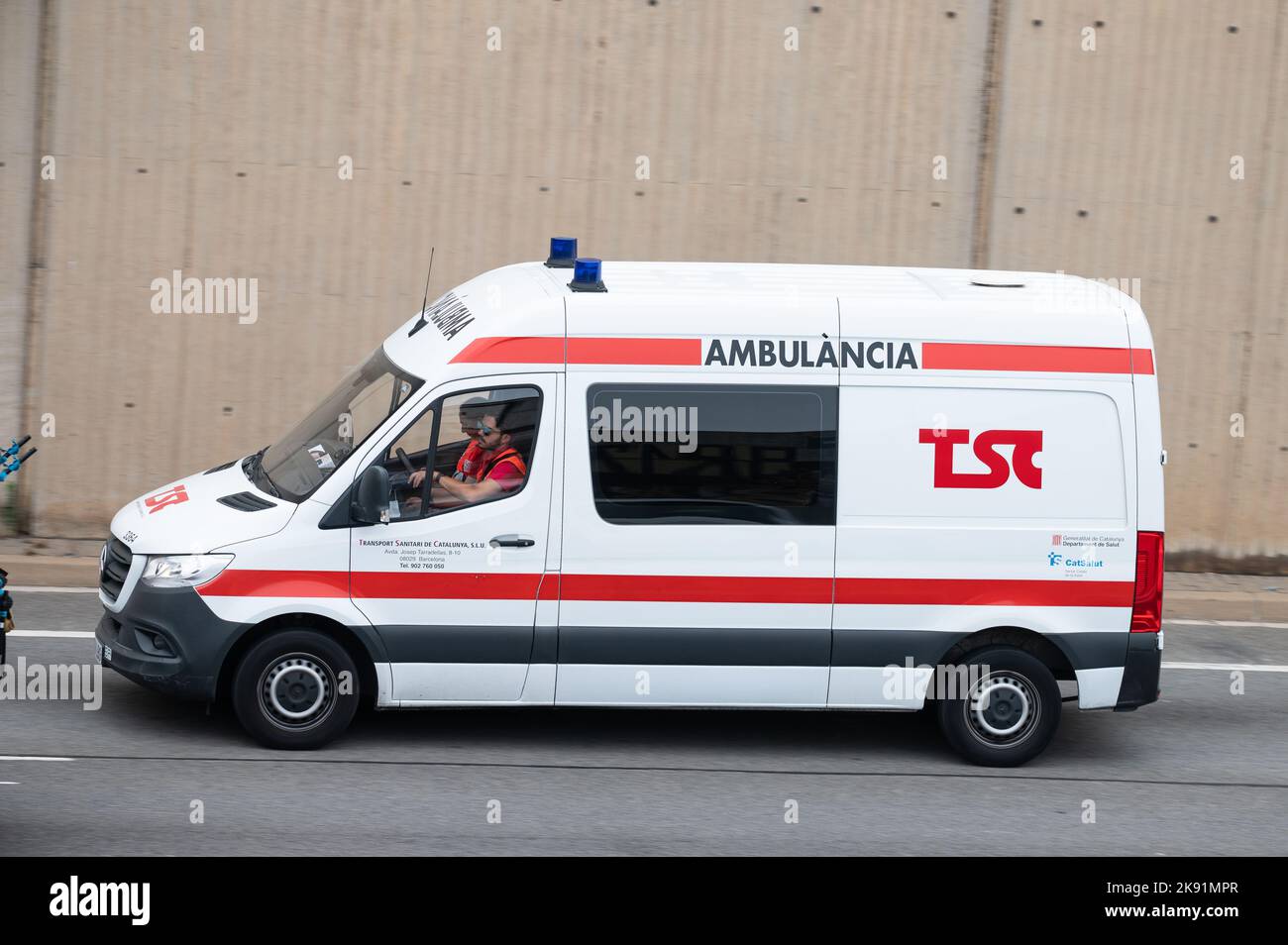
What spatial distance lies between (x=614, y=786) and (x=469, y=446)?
1.76 metres

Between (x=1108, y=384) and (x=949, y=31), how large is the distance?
17.8 ft

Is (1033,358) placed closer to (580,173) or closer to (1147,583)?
(1147,583)

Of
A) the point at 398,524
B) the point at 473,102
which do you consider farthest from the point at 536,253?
the point at 398,524

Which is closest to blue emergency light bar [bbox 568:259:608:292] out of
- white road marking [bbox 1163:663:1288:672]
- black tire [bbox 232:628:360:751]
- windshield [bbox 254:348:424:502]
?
windshield [bbox 254:348:424:502]

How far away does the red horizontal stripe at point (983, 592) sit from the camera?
24.7ft

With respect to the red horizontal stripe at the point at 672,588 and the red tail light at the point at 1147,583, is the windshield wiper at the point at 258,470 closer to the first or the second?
the red horizontal stripe at the point at 672,588

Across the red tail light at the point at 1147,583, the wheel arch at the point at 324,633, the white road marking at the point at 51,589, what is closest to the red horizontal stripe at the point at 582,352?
the wheel arch at the point at 324,633

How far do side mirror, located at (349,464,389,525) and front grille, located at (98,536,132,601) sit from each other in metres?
1.17

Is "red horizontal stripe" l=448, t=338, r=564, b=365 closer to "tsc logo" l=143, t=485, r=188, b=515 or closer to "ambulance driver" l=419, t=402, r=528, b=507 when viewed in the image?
"ambulance driver" l=419, t=402, r=528, b=507

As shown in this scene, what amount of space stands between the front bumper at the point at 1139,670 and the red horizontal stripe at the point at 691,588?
162 cm

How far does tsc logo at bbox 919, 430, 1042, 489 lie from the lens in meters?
7.54

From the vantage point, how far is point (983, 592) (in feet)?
24.9

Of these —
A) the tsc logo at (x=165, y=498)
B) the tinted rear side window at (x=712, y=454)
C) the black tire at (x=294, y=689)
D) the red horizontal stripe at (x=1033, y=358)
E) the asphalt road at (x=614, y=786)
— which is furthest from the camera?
the tsc logo at (x=165, y=498)

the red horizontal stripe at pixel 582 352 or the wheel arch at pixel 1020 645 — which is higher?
the red horizontal stripe at pixel 582 352
